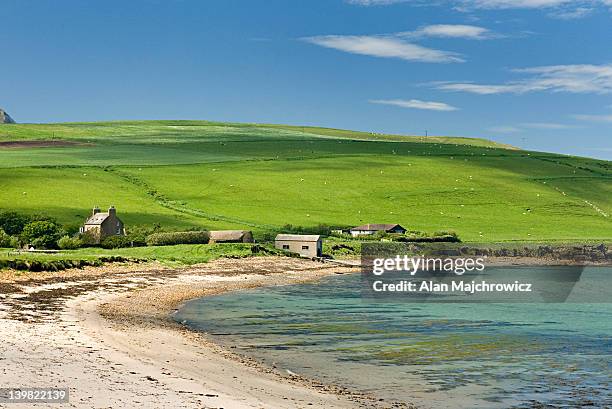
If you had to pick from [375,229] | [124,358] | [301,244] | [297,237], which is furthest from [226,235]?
[124,358]

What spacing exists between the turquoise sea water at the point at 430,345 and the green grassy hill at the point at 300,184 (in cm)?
5818

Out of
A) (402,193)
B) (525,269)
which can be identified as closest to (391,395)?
(525,269)

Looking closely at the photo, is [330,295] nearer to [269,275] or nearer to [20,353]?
[269,275]

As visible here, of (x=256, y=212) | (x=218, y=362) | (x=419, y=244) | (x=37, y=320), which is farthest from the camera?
(x=256, y=212)

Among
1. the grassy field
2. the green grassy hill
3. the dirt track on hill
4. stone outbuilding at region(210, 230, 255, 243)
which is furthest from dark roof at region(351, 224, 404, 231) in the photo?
the dirt track on hill

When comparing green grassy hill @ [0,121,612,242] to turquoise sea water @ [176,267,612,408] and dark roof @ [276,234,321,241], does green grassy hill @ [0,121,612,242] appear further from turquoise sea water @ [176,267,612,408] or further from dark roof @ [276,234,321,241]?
turquoise sea water @ [176,267,612,408]

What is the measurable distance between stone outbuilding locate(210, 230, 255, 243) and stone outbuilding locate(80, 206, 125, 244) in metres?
11.6

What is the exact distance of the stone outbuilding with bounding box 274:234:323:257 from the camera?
94562 millimetres

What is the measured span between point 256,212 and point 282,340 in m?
88.2

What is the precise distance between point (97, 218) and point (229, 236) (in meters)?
16.1

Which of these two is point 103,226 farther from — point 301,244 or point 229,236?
point 301,244

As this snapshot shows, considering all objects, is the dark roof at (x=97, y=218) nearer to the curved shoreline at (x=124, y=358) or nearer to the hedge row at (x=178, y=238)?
the hedge row at (x=178, y=238)

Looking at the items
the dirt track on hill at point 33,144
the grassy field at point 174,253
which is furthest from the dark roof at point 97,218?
the dirt track on hill at point 33,144

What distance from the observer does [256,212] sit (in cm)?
11881
